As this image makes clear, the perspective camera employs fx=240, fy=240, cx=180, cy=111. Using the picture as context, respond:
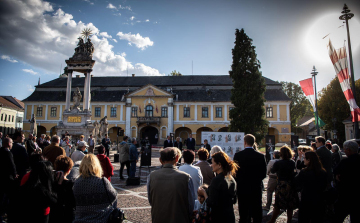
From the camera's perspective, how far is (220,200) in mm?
3172

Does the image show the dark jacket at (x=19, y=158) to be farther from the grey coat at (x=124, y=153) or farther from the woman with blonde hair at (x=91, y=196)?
the grey coat at (x=124, y=153)

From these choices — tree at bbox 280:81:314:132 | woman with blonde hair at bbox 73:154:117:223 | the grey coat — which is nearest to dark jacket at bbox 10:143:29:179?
woman with blonde hair at bbox 73:154:117:223

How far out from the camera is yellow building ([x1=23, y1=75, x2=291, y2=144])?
3900cm

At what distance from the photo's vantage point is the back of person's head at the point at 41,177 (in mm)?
3295

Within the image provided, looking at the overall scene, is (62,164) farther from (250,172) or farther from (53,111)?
(53,111)

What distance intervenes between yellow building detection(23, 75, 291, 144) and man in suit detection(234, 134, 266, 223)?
34589 mm

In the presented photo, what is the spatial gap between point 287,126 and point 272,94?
572cm

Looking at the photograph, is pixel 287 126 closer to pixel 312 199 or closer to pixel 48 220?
pixel 312 199

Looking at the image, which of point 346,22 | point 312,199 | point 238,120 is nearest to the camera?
point 312,199

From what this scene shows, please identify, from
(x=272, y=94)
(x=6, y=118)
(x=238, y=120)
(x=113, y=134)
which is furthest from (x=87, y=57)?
(x=6, y=118)

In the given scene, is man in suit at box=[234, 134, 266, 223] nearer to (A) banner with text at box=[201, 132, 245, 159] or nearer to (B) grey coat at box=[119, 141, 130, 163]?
(B) grey coat at box=[119, 141, 130, 163]

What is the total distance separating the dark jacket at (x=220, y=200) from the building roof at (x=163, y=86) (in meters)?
36.9

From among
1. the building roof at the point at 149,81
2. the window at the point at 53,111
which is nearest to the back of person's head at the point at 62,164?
the building roof at the point at 149,81

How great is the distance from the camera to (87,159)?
3.26m
